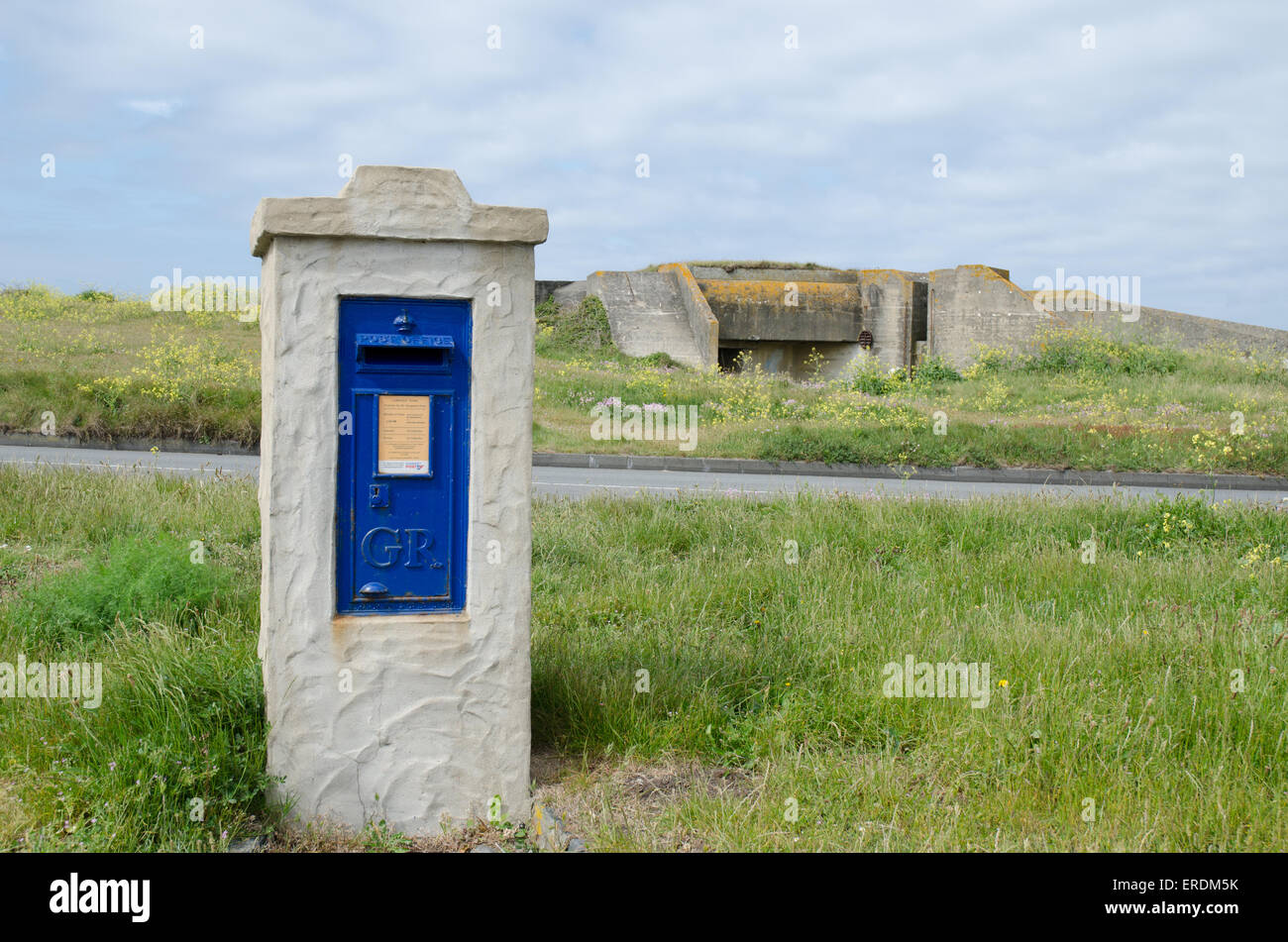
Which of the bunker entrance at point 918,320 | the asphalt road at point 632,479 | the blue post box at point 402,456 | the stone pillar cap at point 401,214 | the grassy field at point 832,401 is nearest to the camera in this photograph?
the stone pillar cap at point 401,214

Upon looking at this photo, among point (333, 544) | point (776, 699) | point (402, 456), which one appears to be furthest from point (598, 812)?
point (402, 456)

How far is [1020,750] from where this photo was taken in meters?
3.73

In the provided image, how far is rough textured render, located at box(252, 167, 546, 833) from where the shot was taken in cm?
354

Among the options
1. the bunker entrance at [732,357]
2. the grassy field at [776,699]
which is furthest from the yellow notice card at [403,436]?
the bunker entrance at [732,357]

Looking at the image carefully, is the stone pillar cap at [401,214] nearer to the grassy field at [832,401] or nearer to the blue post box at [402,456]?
the blue post box at [402,456]

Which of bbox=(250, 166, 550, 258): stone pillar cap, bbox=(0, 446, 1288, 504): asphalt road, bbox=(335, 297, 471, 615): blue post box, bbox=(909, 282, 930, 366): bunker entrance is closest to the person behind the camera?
bbox=(250, 166, 550, 258): stone pillar cap

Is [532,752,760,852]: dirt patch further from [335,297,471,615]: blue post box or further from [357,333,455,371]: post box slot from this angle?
[357,333,455,371]: post box slot

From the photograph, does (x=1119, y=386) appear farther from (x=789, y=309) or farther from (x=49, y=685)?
(x=49, y=685)

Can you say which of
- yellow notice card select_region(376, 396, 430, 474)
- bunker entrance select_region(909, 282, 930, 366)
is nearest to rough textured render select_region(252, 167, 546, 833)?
yellow notice card select_region(376, 396, 430, 474)

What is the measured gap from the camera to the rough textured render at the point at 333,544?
3.54 metres

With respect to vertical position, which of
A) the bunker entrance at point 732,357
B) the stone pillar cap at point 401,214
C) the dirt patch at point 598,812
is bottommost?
the dirt patch at point 598,812

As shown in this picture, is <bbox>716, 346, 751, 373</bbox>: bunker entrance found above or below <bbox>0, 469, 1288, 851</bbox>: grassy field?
above

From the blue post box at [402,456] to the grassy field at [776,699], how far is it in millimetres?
688
